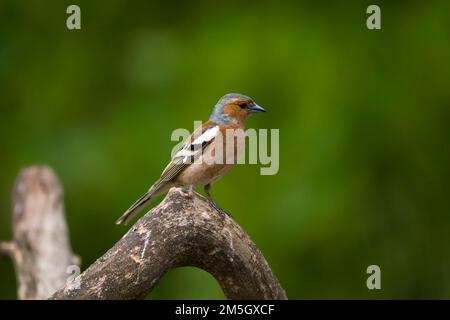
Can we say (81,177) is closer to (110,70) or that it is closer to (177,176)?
(110,70)

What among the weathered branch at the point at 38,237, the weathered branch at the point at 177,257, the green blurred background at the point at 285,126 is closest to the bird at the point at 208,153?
the weathered branch at the point at 177,257

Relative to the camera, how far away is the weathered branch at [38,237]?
7652 millimetres

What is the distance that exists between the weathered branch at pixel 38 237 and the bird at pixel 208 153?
1.60 m

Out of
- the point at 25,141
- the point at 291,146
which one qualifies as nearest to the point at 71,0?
the point at 25,141

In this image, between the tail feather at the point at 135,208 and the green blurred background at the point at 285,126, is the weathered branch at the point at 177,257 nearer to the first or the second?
the tail feather at the point at 135,208

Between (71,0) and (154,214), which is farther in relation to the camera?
(71,0)

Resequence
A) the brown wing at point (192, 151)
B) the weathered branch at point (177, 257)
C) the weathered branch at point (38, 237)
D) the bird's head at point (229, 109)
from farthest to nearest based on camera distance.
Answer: the weathered branch at point (38, 237)
the bird's head at point (229, 109)
the brown wing at point (192, 151)
the weathered branch at point (177, 257)

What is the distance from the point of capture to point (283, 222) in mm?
9680

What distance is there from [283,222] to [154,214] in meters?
4.80

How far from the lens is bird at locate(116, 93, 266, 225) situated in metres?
6.17

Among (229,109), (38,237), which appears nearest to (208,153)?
(229,109)

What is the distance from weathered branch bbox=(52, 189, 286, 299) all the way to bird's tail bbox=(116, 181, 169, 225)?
3.61ft

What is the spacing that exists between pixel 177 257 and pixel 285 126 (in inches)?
204

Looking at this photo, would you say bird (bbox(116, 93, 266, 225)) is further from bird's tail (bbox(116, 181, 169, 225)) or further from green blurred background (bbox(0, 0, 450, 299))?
green blurred background (bbox(0, 0, 450, 299))
